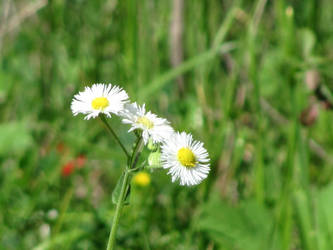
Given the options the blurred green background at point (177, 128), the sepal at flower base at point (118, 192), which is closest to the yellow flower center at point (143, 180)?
the blurred green background at point (177, 128)

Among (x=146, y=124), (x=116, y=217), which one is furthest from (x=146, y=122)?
(x=116, y=217)

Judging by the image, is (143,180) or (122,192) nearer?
(122,192)

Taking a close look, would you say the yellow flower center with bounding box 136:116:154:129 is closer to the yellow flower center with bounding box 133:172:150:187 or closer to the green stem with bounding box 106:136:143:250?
the green stem with bounding box 106:136:143:250

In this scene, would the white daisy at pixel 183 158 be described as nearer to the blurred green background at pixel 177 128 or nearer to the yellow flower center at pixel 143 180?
the blurred green background at pixel 177 128

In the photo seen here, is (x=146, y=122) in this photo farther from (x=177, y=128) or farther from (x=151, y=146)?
(x=177, y=128)

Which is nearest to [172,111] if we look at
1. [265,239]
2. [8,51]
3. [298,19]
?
[265,239]

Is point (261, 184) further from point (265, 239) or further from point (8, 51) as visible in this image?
point (8, 51)

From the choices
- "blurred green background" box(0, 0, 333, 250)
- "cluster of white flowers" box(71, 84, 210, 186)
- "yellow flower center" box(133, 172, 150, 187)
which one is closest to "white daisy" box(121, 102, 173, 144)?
"cluster of white flowers" box(71, 84, 210, 186)
